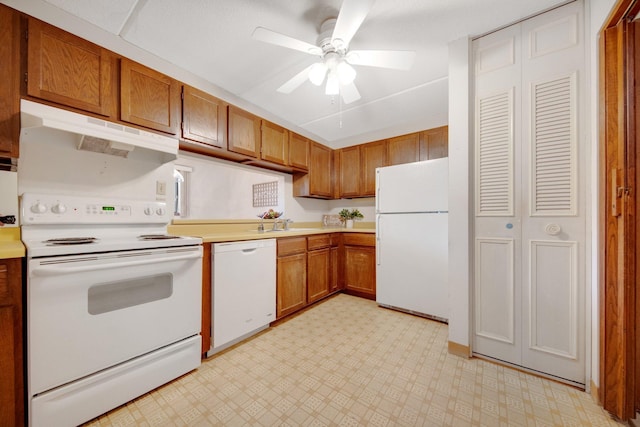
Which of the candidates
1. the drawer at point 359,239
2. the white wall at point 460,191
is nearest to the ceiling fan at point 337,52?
the white wall at point 460,191

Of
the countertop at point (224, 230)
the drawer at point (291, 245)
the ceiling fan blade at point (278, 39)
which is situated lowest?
the drawer at point (291, 245)

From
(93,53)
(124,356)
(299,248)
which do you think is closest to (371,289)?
(299,248)

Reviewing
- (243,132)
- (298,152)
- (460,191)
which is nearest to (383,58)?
(460,191)

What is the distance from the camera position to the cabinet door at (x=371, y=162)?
11.1ft

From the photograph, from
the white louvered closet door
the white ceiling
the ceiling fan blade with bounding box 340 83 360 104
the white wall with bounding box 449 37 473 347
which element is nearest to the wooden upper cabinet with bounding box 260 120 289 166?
the white ceiling

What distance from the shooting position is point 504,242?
1.70m

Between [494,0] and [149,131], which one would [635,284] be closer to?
[494,0]

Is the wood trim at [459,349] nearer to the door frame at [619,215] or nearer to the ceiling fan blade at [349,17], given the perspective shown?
the door frame at [619,215]

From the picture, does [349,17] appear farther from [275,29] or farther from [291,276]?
[291,276]

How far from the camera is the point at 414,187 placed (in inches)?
101

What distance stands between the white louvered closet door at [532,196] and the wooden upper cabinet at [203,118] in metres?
2.10

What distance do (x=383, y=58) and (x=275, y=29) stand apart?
788 millimetres

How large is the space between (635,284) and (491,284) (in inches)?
25.9

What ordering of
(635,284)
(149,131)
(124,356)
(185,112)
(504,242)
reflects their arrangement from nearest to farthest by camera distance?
(635,284) → (124,356) → (504,242) → (149,131) → (185,112)
